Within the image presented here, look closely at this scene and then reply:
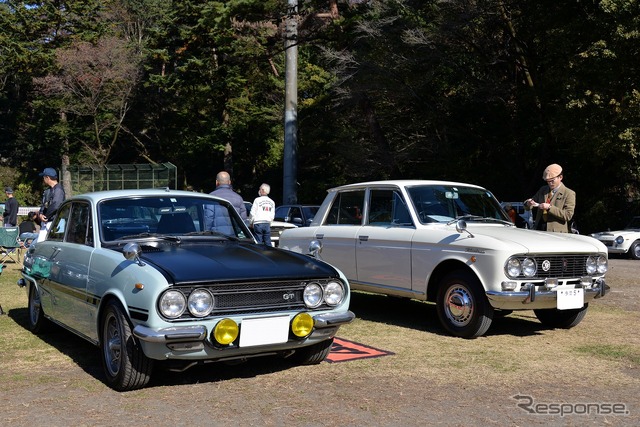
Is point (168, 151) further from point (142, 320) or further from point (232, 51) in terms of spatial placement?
point (142, 320)

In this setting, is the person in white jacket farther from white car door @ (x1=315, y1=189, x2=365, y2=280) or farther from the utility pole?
the utility pole

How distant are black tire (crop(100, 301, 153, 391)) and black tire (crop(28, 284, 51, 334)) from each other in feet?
7.32

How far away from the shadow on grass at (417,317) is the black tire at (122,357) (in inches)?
147

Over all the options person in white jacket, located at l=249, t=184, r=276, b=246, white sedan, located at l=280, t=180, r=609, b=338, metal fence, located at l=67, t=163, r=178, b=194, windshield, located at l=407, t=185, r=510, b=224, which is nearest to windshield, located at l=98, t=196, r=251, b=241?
white sedan, located at l=280, t=180, r=609, b=338

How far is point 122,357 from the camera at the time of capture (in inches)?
221

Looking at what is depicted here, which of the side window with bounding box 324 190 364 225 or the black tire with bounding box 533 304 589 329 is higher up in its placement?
the side window with bounding box 324 190 364 225

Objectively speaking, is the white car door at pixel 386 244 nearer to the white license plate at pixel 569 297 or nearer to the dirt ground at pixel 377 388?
the dirt ground at pixel 377 388

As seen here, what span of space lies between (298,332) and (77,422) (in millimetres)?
1757

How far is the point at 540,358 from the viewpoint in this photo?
23.2 feet

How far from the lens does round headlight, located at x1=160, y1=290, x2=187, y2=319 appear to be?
5.39m

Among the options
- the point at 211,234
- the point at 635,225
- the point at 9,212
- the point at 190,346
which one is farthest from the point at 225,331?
the point at 635,225

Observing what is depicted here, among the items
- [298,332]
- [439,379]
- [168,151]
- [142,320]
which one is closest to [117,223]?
[142,320]

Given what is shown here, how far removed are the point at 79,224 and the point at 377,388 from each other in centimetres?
328

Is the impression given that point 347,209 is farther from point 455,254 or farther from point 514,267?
point 514,267
